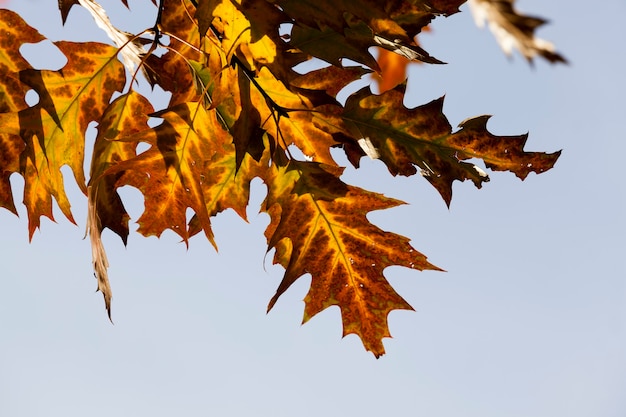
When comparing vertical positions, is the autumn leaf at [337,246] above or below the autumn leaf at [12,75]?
below

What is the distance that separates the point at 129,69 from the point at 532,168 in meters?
0.69

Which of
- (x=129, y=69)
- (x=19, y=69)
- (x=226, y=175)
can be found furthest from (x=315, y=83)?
(x=19, y=69)

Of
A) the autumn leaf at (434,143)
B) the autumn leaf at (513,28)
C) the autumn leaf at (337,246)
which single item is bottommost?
the autumn leaf at (513,28)

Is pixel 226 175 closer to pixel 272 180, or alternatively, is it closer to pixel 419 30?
pixel 272 180

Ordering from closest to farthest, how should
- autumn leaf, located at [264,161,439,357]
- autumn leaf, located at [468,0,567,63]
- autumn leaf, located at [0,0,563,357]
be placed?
autumn leaf, located at [468,0,567,63] < autumn leaf, located at [0,0,563,357] < autumn leaf, located at [264,161,439,357]

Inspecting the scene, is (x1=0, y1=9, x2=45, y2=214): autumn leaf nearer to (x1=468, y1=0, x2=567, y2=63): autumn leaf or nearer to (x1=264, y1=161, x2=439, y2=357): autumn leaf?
(x1=264, y1=161, x2=439, y2=357): autumn leaf

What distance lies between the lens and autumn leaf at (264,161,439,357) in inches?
46.2

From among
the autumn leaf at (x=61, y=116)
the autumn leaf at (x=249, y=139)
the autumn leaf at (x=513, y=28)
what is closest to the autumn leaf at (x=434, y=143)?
the autumn leaf at (x=249, y=139)

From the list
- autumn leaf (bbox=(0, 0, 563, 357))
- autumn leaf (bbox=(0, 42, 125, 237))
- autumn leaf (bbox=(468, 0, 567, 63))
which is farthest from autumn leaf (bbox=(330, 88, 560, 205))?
autumn leaf (bbox=(468, 0, 567, 63))

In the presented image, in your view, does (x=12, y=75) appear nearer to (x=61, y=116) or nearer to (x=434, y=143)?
(x=61, y=116)

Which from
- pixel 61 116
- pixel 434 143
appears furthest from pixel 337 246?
pixel 61 116

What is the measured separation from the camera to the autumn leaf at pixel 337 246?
1.17 m

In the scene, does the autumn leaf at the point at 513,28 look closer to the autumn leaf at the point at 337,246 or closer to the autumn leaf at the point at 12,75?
the autumn leaf at the point at 337,246

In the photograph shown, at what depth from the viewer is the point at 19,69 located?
4.03ft
